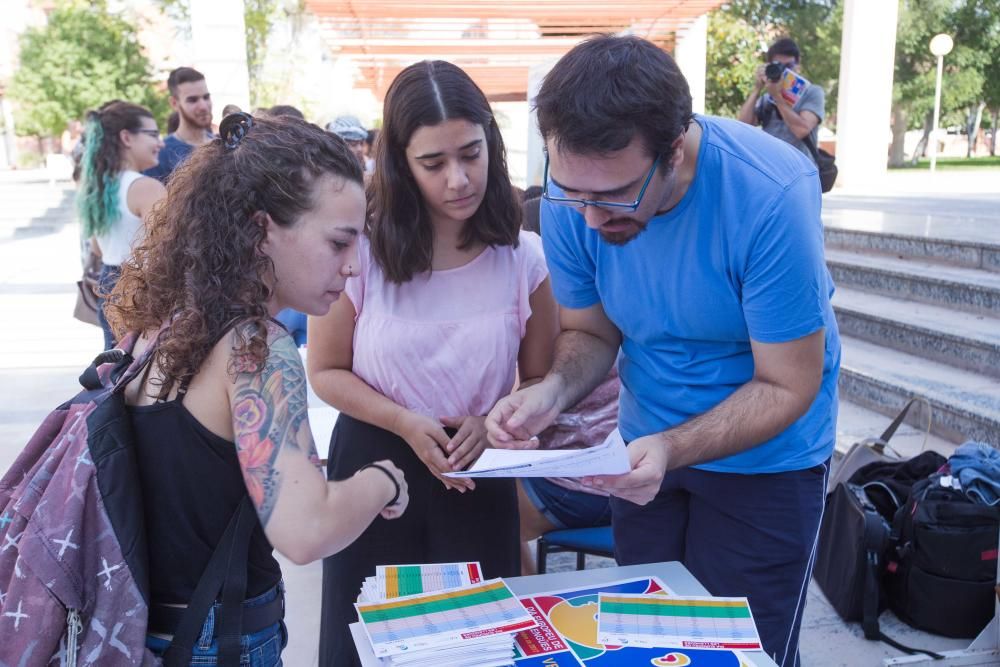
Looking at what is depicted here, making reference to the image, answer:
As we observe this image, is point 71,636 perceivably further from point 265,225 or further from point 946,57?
point 946,57

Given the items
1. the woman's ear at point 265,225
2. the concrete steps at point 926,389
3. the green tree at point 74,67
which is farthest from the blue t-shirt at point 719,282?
the green tree at point 74,67

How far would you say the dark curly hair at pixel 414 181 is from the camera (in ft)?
6.18

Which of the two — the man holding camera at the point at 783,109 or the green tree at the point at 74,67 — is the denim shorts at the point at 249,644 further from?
the green tree at the point at 74,67

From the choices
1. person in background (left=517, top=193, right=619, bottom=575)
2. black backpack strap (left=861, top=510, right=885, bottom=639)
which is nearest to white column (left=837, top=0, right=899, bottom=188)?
black backpack strap (left=861, top=510, right=885, bottom=639)

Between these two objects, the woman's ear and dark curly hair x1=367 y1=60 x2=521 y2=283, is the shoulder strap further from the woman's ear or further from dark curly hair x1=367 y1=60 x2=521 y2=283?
the woman's ear

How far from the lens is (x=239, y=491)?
1.31 m

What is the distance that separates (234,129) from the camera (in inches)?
56.0

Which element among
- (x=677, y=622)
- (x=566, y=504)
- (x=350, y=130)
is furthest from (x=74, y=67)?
(x=677, y=622)

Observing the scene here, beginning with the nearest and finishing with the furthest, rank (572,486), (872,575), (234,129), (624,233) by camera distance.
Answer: (234,129)
(624,233)
(572,486)
(872,575)

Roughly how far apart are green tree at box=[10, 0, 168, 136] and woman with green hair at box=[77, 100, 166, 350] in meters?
23.6

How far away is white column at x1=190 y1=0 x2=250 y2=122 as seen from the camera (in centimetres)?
954

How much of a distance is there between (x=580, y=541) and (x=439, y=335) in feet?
3.24

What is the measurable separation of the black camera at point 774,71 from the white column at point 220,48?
6.45m

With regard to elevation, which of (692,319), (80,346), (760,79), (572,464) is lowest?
(80,346)
